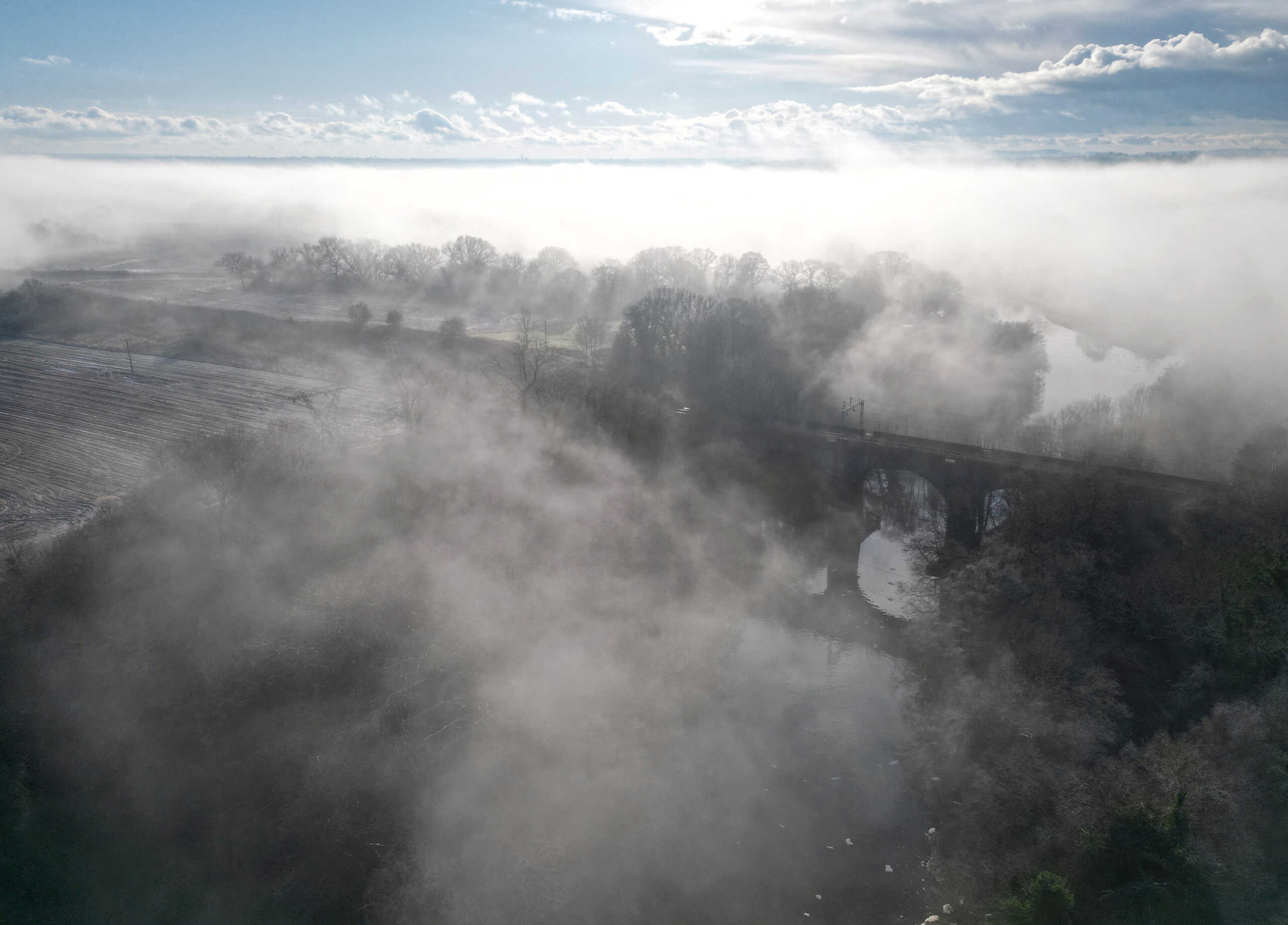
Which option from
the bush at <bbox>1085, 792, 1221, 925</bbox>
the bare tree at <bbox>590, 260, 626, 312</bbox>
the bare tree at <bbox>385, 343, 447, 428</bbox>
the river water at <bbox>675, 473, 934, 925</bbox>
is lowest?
the river water at <bbox>675, 473, 934, 925</bbox>

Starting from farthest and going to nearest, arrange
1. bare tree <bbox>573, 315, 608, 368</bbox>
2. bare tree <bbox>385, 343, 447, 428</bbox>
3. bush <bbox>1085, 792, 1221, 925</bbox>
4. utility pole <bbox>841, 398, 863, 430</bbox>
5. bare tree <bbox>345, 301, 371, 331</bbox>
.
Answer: bare tree <bbox>345, 301, 371, 331</bbox> → bare tree <bbox>573, 315, 608, 368</bbox> → utility pole <bbox>841, 398, 863, 430</bbox> → bare tree <bbox>385, 343, 447, 428</bbox> → bush <bbox>1085, 792, 1221, 925</bbox>

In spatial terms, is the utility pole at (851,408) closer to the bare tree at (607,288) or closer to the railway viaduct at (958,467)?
the railway viaduct at (958,467)

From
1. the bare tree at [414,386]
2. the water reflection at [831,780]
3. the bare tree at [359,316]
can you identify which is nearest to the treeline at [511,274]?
the bare tree at [359,316]

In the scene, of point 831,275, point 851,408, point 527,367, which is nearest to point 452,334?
point 527,367

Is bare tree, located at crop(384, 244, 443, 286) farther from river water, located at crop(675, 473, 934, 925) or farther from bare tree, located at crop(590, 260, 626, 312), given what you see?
river water, located at crop(675, 473, 934, 925)

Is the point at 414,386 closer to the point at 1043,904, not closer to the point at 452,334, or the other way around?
the point at 452,334

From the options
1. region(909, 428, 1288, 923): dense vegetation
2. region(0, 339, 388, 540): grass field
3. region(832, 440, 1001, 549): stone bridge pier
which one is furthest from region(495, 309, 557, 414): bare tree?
region(909, 428, 1288, 923): dense vegetation

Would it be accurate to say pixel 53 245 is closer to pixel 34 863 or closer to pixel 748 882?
pixel 34 863
